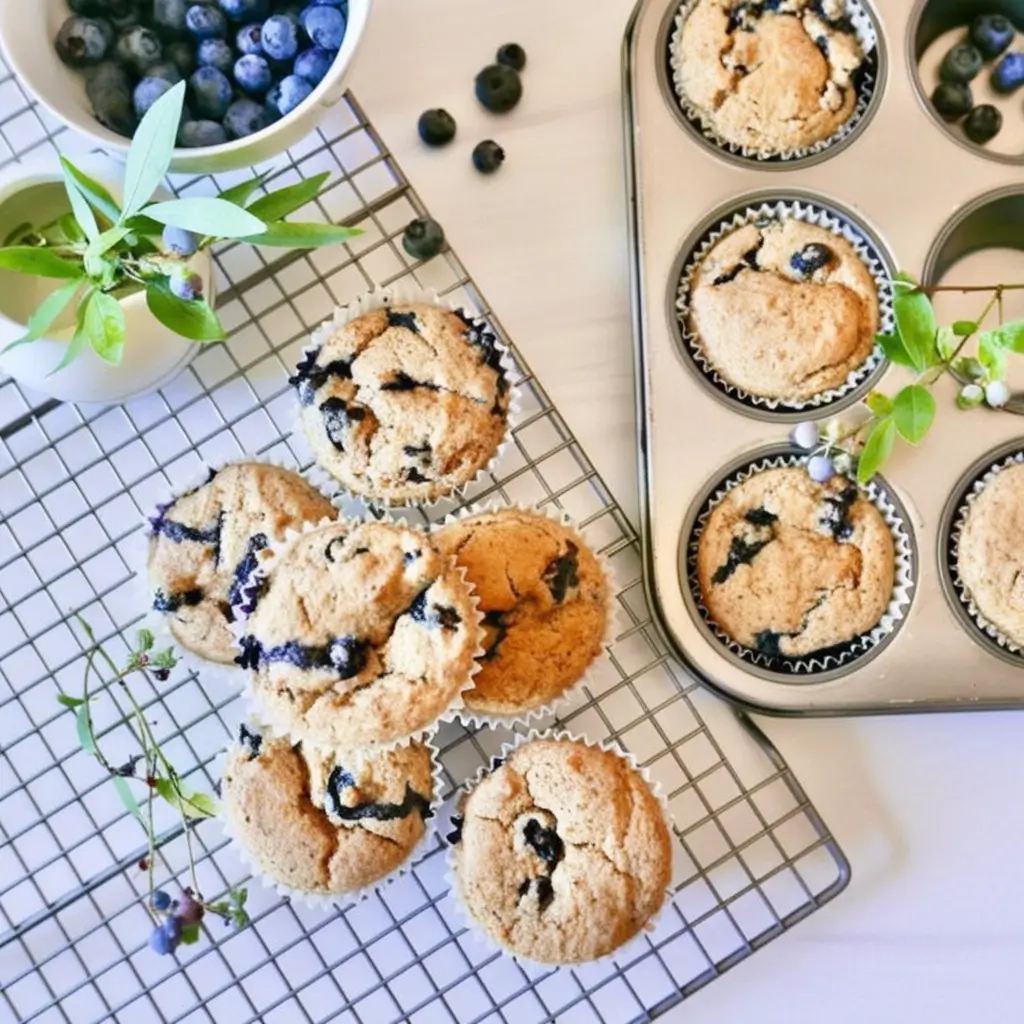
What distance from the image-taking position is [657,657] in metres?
2.05

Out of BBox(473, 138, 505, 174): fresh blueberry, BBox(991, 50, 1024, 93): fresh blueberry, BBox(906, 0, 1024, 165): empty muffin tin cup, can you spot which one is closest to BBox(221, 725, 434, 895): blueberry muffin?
BBox(473, 138, 505, 174): fresh blueberry

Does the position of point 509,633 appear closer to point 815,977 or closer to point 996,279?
point 815,977

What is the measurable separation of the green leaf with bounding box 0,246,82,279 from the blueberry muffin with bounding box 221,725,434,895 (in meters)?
0.75

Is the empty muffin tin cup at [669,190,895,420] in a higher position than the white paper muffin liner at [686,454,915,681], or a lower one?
higher

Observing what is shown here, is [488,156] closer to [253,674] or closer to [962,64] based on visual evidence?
[962,64]

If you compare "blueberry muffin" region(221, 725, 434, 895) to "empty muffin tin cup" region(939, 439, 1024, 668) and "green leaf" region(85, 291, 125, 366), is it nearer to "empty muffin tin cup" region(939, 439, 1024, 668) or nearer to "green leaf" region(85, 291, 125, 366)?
"green leaf" region(85, 291, 125, 366)

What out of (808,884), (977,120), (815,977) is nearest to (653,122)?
(977,120)

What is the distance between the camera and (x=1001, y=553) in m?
2.01

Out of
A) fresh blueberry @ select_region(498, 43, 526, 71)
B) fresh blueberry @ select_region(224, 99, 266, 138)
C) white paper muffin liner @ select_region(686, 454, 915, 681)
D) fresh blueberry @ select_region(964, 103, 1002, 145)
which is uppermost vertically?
fresh blueberry @ select_region(224, 99, 266, 138)

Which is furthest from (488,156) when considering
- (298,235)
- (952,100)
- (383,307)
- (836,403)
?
(952,100)

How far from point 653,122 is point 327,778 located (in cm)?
119

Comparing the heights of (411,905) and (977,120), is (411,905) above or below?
below

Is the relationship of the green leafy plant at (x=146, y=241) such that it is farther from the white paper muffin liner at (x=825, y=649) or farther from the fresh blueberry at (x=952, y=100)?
the fresh blueberry at (x=952, y=100)

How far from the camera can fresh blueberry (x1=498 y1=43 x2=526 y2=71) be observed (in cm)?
212
